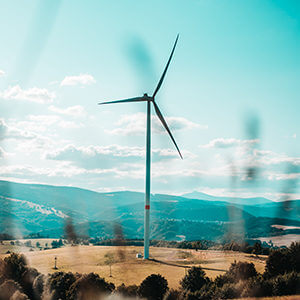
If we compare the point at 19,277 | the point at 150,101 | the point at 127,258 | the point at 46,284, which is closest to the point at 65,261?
the point at 127,258

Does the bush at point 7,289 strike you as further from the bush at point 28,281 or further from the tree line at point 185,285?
the bush at point 28,281

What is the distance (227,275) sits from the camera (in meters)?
66.2

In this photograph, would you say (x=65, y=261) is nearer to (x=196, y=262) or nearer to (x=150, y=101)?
(x=196, y=262)

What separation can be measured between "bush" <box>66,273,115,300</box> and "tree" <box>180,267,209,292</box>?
44.4 feet

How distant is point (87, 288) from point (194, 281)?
62.8ft

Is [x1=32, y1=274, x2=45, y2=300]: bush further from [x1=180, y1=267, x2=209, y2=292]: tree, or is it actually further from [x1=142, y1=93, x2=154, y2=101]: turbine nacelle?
[x1=142, y1=93, x2=154, y2=101]: turbine nacelle

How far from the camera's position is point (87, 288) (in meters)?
61.4

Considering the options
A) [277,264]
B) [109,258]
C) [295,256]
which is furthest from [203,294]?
[109,258]

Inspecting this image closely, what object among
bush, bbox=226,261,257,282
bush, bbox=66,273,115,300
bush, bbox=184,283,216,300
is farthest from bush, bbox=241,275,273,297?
bush, bbox=66,273,115,300

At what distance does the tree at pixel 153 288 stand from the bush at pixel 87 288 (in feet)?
20.6

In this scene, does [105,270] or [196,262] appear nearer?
[105,270]

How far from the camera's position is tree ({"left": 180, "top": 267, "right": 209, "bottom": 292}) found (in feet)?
214

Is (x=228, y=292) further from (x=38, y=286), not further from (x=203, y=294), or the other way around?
(x=38, y=286)

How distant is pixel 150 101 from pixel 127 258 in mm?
45417
